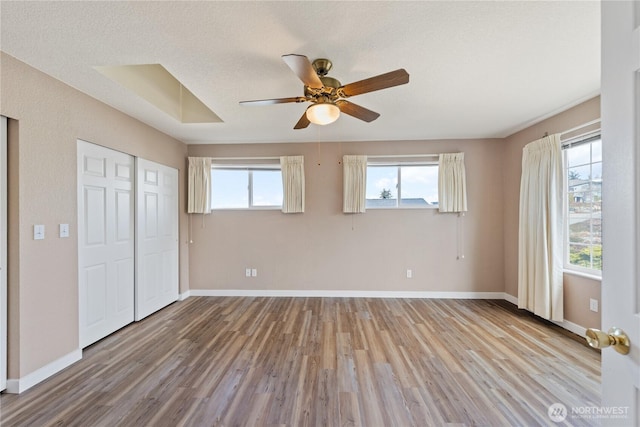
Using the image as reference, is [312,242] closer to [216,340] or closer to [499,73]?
[216,340]

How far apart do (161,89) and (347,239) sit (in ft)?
10.4

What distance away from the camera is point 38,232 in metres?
2.15

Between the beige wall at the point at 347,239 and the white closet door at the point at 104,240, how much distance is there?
1296mm

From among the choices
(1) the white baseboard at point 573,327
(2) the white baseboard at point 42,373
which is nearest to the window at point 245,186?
(2) the white baseboard at point 42,373

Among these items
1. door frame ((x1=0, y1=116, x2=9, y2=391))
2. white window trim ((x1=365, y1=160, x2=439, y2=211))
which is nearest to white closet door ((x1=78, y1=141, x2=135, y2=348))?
door frame ((x1=0, y1=116, x2=9, y2=391))

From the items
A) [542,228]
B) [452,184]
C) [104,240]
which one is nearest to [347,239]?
[452,184]

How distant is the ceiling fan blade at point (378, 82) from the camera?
5.76ft

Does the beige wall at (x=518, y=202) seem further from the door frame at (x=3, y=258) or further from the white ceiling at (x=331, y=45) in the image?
the door frame at (x=3, y=258)

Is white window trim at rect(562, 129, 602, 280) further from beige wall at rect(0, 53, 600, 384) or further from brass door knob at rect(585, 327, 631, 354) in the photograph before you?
brass door knob at rect(585, 327, 631, 354)

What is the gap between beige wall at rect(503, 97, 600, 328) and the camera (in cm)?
280

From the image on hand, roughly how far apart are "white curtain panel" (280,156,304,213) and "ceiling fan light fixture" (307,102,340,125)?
2.18 meters

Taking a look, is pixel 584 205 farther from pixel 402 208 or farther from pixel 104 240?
pixel 104 240

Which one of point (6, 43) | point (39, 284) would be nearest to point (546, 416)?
point (39, 284)

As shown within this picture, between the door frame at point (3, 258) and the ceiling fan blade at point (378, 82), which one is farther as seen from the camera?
the door frame at point (3, 258)
